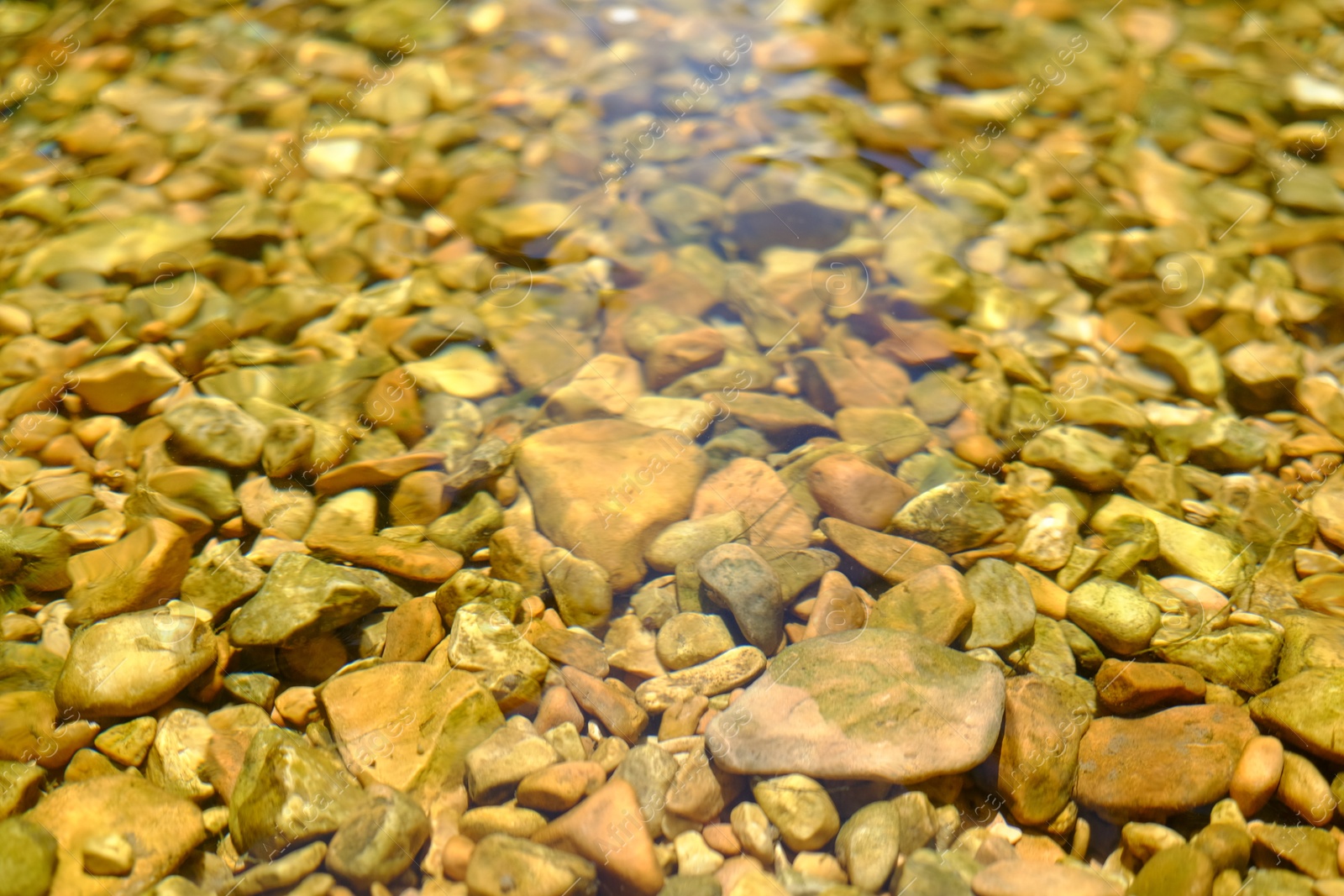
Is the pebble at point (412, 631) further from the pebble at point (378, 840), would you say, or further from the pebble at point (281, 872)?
the pebble at point (281, 872)

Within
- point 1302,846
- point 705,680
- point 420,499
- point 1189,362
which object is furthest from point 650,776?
point 1189,362

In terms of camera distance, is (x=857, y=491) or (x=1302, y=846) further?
(x=857, y=491)

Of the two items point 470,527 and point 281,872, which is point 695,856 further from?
point 470,527

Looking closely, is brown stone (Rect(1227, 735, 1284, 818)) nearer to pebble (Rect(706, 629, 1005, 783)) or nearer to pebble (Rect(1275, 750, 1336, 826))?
pebble (Rect(1275, 750, 1336, 826))

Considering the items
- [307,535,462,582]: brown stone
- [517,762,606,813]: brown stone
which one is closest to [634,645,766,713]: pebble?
[517,762,606,813]: brown stone

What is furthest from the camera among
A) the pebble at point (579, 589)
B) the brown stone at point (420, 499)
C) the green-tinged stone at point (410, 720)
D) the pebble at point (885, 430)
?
the pebble at point (885, 430)

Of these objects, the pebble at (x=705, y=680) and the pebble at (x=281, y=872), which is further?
the pebble at (x=705, y=680)

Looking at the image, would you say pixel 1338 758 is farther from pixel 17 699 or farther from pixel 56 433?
pixel 56 433

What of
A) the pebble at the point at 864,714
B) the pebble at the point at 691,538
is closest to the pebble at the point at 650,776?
the pebble at the point at 864,714

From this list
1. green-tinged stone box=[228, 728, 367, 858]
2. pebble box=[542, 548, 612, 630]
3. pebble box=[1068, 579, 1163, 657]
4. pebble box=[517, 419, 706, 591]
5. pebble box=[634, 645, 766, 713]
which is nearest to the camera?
green-tinged stone box=[228, 728, 367, 858]
